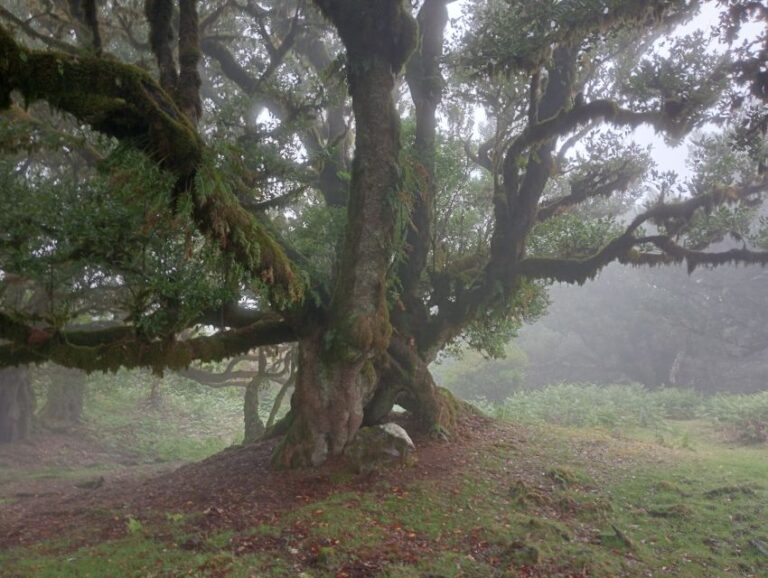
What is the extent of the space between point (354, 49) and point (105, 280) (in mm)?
6109

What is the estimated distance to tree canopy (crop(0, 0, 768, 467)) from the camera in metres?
6.93

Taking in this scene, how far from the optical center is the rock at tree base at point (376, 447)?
10.2m

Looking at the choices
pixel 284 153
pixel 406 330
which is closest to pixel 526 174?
pixel 406 330

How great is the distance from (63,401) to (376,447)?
15.2m

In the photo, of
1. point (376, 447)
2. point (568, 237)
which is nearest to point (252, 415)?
point (376, 447)

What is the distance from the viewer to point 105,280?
11289mm

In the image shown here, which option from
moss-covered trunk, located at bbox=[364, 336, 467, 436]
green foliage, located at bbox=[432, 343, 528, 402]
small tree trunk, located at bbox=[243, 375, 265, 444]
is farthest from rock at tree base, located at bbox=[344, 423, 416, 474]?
green foliage, located at bbox=[432, 343, 528, 402]

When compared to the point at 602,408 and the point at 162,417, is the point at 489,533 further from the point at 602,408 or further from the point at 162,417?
the point at 162,417

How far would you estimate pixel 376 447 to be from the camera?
412 inches

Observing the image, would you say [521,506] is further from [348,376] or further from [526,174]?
[526,174]

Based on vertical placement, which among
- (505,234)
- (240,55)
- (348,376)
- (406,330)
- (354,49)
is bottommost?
(348,376)

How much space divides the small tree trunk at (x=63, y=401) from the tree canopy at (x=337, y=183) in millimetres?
6998

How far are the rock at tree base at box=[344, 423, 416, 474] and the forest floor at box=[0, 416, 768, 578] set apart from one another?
9.9 inches

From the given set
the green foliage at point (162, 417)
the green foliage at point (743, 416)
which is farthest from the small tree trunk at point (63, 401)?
the green foliage at point (743, 416)
